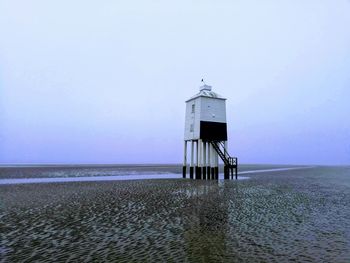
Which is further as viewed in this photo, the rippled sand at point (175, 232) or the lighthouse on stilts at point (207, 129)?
the lighthouse on stilts at point (207, 129)

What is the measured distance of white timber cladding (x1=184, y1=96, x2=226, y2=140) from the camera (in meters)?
35.4

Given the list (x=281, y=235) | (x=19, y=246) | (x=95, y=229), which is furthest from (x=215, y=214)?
(x=19, y=246)

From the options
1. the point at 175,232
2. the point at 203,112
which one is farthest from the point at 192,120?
the point at 175,232

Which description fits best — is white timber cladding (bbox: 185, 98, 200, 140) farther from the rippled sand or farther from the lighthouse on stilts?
the rippled sand

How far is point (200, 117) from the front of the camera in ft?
116

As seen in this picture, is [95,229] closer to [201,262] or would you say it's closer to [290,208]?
[201,262]

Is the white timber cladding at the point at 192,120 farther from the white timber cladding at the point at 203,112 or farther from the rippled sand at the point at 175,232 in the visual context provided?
the rippled sand at the point at 175,232

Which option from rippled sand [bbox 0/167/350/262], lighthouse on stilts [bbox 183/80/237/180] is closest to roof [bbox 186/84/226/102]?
lighthouse on stilts [bbox 183/80/237/180]

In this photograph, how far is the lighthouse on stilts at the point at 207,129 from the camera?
35.4 metres

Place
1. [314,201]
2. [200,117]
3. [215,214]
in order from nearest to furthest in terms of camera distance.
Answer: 1. [215,214]
2. [314,201]
3. [200,117]

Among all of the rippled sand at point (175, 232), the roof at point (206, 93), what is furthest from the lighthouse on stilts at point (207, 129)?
the rippled sand at point (175, 232)

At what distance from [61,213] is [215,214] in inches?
279

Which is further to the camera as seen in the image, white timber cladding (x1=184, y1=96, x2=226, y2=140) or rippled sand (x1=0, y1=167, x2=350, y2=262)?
white timber cladding (x1=184, y1=96, x2=226, y2=140)

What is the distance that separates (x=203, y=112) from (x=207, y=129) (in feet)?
6.34
